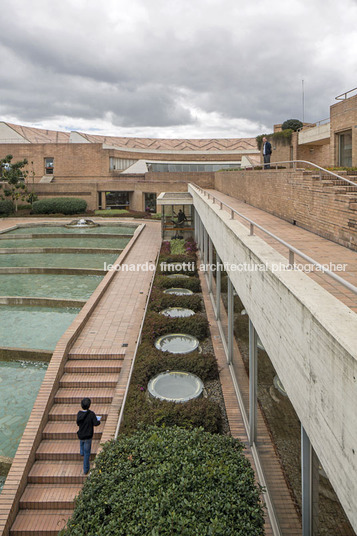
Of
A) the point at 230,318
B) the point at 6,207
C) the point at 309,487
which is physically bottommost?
the point at 309,487

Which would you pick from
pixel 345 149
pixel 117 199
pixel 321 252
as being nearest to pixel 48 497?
pixel 321 252

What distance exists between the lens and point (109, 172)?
154 feet

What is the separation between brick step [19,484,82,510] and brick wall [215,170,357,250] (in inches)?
235

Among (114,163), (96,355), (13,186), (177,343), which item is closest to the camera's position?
(96,355)

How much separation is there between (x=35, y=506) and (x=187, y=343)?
15.6 ft

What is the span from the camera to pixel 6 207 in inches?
1464

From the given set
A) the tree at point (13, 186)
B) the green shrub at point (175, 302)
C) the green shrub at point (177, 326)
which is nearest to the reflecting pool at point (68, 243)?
the green shrub at point (175, 302)

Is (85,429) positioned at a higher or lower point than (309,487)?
lower

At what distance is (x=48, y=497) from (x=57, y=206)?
3404 cm

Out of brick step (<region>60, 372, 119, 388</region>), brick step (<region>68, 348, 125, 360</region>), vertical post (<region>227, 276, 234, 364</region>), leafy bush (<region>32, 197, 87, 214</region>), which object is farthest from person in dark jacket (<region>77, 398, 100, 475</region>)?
leafy bush (<region>32, 197, 87, 214</region>)

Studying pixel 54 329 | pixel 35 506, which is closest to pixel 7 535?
pixel 35 506

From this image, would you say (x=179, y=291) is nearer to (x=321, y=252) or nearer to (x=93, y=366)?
(x=93, y=366)

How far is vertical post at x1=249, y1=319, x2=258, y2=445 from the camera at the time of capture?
622 centimetres

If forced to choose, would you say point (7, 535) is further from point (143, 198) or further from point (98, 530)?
point (143, 198)
